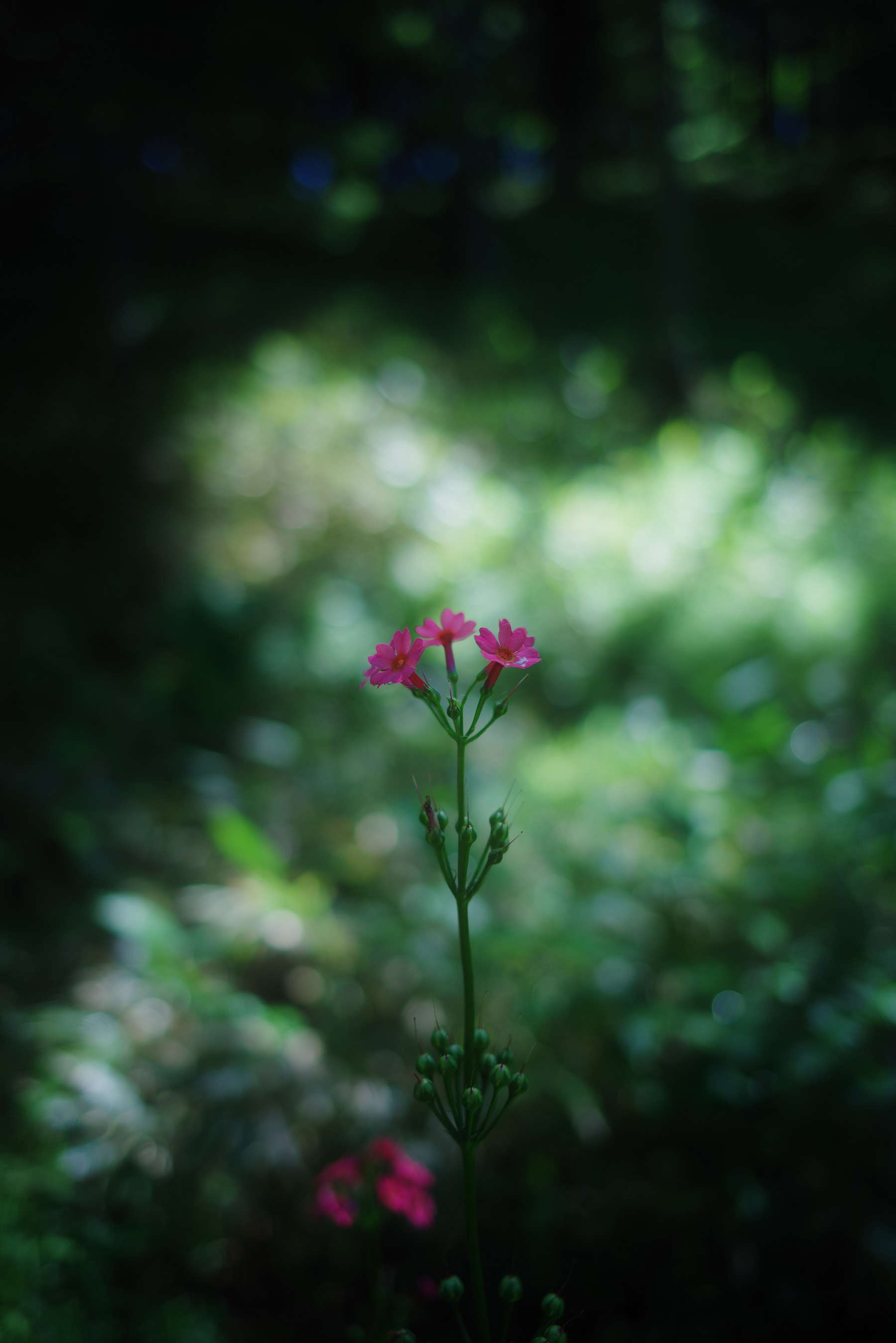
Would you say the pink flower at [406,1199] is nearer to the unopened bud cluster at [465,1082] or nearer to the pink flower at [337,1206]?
the pink flower at [337,1206]

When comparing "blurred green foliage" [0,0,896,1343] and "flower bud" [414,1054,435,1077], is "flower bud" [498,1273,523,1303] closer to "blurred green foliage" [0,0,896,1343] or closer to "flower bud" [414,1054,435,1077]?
"flower bud" [414,1054,435,1077]

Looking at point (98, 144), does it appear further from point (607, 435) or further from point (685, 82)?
point (685, 82)

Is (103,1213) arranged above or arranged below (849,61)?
below

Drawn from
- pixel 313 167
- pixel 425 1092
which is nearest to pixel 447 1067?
pixel 425 1092

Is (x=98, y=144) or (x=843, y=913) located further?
(x=98, y=144)

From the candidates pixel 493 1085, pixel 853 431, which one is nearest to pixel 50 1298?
pixel 493 1085

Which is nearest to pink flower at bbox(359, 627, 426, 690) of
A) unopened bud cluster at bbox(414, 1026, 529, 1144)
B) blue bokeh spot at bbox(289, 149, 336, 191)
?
unopened bud cluster at bbox(414, 1026, 529, 1144)
